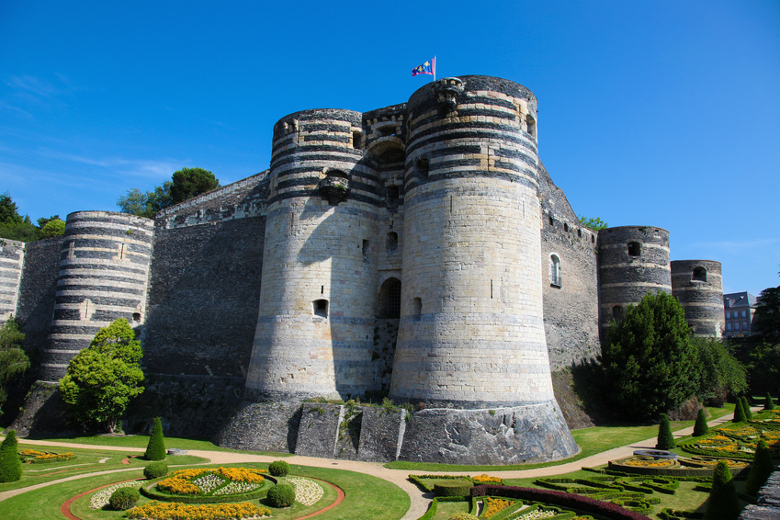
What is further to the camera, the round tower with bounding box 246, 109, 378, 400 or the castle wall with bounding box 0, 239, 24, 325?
the castle wall with bounding box 0, 239, 24, 325

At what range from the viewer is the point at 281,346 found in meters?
23.1

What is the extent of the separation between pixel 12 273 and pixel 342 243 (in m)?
26.2

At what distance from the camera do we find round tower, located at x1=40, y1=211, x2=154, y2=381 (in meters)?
29.2

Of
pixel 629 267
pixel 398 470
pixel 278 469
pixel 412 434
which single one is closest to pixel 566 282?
pixel 629 267

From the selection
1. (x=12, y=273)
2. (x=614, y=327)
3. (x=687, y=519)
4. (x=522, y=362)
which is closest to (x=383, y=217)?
(x=522, y=362)

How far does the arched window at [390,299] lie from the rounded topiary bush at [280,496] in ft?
37.9

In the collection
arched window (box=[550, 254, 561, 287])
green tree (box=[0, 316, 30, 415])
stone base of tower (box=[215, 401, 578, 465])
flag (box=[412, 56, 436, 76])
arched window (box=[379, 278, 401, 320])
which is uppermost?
flag (box=[412, 56, 436, 76])

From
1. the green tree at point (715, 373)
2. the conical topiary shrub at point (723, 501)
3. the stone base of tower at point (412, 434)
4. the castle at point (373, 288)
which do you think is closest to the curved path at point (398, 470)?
the stone base of tower at point (412, 434)

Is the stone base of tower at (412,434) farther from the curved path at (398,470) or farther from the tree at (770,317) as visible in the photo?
the tree at (770,317)

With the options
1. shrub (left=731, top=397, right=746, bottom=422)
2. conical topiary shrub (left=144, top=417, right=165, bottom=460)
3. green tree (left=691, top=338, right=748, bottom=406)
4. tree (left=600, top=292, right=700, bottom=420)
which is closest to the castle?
tree (left=600, top=292, right=700, bottom=420)

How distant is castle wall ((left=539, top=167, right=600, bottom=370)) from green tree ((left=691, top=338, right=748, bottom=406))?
5.99 meters

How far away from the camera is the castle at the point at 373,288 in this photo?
65.3 ft

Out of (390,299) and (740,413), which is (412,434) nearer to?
(390,299)

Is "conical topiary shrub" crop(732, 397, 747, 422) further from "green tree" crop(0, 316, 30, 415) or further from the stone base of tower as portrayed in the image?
"green tree" crop(0, 316, 30, 415)
